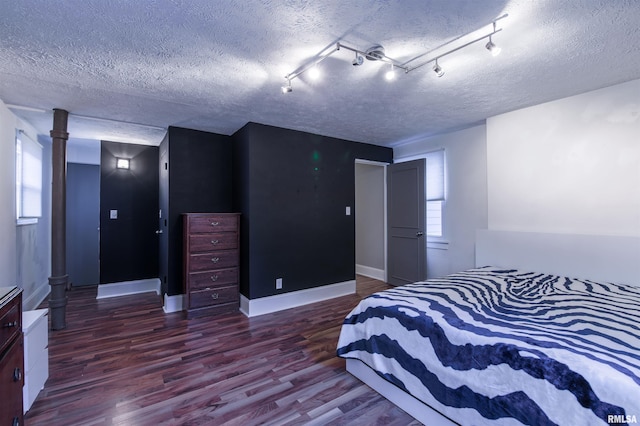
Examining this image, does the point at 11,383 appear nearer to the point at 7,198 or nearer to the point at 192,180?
the point at 7,198

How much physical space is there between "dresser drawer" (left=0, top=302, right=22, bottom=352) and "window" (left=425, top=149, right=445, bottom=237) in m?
4.40

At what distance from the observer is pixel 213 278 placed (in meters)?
3.52

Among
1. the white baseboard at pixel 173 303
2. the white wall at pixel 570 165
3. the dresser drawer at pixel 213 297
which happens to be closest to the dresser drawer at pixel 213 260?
the dresser drawer at pixel 213 297

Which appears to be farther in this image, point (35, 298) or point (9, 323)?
point (35, 298)

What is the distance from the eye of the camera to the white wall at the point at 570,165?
8.53 ft

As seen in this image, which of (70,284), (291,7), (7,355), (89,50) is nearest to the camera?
(7,355)

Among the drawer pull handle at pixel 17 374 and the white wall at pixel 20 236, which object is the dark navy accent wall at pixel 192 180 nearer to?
the white wall at pixel 20 236

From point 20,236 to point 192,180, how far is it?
208 centimetres

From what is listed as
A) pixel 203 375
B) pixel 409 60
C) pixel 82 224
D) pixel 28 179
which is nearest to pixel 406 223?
pixel 409 60

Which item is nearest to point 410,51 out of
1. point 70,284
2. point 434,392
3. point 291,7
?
point 291,7

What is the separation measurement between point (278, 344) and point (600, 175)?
3.49 metres

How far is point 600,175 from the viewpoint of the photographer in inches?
108

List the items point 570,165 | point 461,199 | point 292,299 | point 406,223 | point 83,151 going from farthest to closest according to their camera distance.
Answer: point 83,151 < point 406,223 < point 461,199 < point 292,299 < point 570,165

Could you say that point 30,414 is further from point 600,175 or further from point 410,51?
point 600,175
